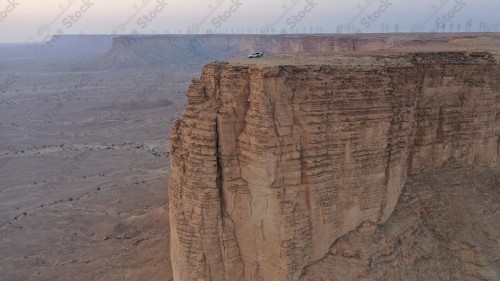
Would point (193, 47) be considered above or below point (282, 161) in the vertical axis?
below

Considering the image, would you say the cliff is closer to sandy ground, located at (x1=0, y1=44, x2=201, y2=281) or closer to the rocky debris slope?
sandy ground, located at (x1=0, y1=44, x2=201, y2=281)

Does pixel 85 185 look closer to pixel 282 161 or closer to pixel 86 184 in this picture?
pixel 86 184

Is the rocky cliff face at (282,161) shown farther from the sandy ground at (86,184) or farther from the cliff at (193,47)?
the cliff at (193,47)

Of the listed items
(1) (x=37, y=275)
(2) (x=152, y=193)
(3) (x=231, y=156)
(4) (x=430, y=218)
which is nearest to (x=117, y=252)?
(1) (x=37, y=275)

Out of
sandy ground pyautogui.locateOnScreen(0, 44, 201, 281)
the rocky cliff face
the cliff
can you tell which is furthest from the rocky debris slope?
the cliff

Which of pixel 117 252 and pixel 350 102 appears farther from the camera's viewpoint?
pixel 117 252

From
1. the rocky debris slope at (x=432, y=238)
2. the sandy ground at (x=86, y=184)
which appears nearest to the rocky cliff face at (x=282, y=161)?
the rocky debris slope at (x=432, y=238)

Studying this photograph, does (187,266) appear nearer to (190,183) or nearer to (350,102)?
(190,183)

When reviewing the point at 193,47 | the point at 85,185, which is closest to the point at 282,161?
the point at 85,185
